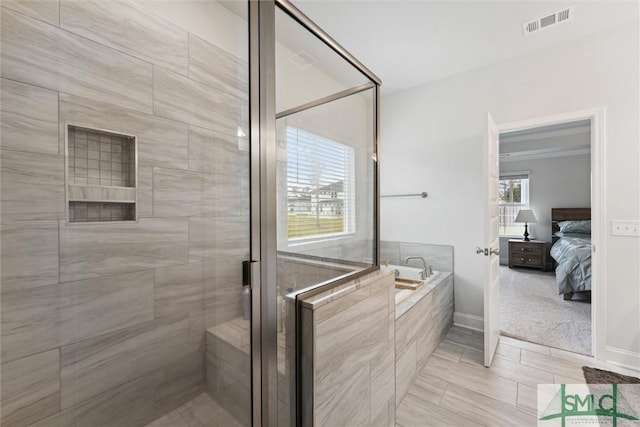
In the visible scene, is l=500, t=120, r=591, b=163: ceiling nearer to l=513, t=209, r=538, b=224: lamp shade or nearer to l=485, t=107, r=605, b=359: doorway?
l=513, t=209, r=538, b=224: lamp shade

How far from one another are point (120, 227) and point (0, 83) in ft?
1.29

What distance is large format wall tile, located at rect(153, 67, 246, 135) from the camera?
2.74 ft

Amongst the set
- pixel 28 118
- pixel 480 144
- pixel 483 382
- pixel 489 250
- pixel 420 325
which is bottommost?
pixel 483 382

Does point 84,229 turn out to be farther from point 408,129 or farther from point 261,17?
point 408,129

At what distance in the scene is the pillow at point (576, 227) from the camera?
4.82 m

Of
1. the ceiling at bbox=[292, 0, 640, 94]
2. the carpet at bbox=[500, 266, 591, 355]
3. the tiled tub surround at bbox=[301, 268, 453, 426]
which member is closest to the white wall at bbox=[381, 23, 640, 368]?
the ceiling at bbox=[292, 0, 640, 94]

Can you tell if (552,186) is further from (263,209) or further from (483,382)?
(263,209)

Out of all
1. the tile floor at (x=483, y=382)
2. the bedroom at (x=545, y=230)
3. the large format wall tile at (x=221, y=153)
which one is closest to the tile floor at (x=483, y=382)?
the tile floor at (x=483, y=382)

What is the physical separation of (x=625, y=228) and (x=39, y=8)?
3462 millimetres

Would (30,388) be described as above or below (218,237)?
below

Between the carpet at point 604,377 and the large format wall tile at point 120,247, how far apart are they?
283cm

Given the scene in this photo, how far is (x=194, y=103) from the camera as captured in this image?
2.95 ft

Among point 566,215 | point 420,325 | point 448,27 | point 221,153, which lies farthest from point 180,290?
point 566,215

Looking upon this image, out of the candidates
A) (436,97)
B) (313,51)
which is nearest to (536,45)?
(436,97)
